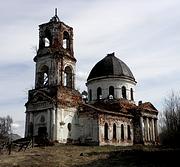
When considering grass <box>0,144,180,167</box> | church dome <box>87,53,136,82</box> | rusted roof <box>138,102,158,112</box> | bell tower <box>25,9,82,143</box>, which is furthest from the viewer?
church dome <box>87,53,136,82</box>

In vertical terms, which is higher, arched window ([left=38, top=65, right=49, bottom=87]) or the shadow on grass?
arched window ([left=38, top=65, right=49, bottom=87])

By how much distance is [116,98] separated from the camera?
39.1 meters

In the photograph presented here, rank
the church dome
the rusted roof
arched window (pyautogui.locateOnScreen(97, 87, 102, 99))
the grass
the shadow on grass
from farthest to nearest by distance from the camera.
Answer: arched window (pyautogui.locateOnScreen(97, 87, 102, 99)), the church dome, the rusted roof, the grass, the shadow on grass

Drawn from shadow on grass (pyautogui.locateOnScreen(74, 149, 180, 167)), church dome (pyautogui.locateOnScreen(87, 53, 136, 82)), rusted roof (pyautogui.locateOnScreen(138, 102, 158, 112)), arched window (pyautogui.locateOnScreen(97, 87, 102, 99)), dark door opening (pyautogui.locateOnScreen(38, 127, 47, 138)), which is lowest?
shadow on grass (pyautogui.locateOnScreen(74, 149, 180, 167))

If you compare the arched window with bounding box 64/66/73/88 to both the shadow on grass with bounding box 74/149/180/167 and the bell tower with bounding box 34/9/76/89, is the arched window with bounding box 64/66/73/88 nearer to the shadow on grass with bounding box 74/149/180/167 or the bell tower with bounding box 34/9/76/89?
the bell tower with bounding box 34/9/76/89

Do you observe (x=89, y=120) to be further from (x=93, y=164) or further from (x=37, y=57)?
(x=93, y=164)

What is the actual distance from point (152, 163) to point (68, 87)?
15.8 metres

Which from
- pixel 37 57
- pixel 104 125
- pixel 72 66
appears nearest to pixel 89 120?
pixel 104 125

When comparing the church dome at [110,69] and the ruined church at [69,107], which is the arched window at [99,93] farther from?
the church dome at [110,69]

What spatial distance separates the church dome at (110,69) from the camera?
130ft

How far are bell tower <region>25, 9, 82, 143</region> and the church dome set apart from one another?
6178mm

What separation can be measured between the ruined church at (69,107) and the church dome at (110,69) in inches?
8.8

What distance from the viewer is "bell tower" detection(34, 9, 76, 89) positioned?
108ft

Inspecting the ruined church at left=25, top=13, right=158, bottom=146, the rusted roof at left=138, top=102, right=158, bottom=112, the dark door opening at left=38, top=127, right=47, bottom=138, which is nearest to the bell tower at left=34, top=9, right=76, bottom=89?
the ruined church at left=25, top=13, right=158, bottom=146
